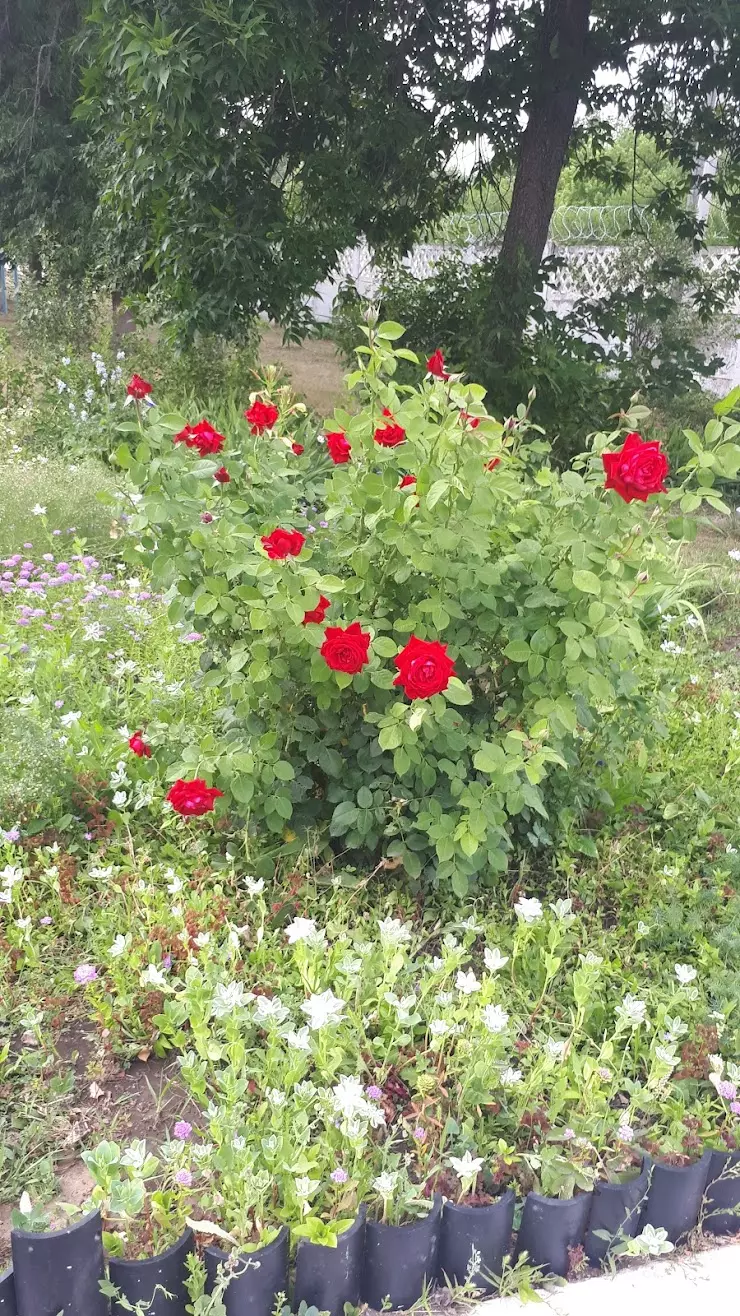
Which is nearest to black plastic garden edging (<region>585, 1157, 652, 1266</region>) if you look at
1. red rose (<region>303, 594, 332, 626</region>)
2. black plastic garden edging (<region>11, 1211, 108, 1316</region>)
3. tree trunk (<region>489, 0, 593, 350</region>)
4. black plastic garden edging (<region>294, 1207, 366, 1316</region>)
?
black plastic garden edging (<region>294, 1207, 366, 1316</region>)

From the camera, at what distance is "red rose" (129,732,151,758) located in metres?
2.24

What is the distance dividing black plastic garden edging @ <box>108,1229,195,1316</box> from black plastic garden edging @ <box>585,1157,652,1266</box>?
676 mm

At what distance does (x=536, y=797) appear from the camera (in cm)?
209

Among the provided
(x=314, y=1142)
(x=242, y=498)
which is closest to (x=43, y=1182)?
(x=314, y=1142)

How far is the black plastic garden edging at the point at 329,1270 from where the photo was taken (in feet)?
4.68

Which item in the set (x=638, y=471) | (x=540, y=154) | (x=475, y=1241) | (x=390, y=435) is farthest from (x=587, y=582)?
(x=540, y=154)

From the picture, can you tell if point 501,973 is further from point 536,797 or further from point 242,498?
point 242,498

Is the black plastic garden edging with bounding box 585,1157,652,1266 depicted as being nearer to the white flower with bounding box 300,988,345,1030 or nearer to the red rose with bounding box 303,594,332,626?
the white flower with bounding box 300,988,345,1030

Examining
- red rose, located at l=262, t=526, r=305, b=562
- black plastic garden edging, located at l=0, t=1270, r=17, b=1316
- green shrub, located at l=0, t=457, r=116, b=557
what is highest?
red rose, located at l=262, t=526, r=305, b=562

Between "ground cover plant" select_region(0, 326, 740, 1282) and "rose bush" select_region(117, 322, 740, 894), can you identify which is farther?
"rose bush" select_region(117, 322, 740, 894)

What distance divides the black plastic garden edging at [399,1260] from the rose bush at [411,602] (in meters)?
0.73

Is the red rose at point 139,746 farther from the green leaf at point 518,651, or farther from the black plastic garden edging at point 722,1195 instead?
the black plastic garden edging at point 722,1195

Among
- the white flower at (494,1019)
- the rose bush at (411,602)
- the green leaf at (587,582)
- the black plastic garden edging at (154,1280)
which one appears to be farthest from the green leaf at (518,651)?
the black plastic garden edging at (154,1280)

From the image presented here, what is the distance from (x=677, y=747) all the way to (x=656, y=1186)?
5.61 feet
